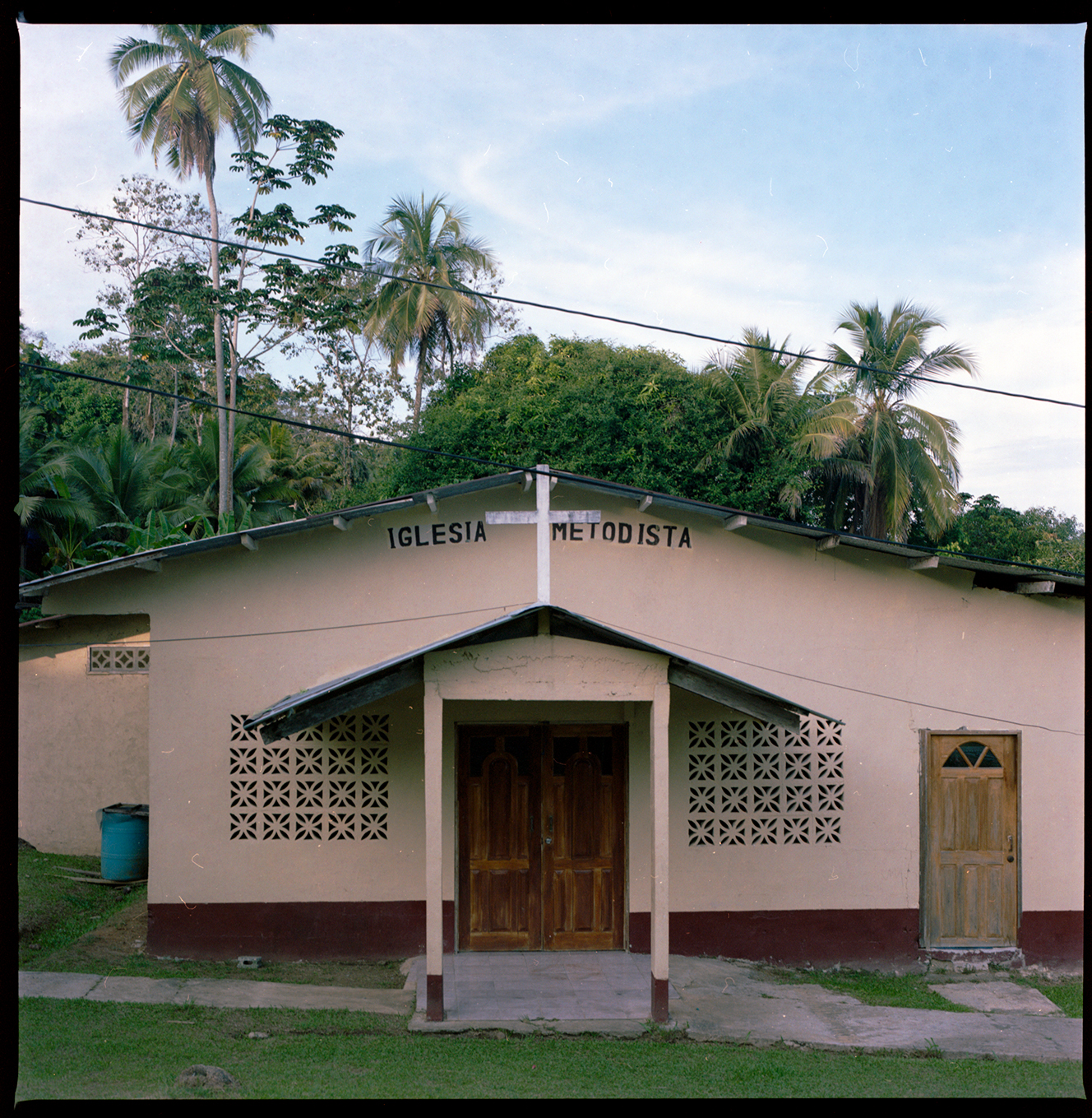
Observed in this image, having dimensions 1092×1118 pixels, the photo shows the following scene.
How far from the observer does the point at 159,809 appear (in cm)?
995

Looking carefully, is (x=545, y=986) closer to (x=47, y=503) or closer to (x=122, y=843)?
(x=122, y=843)

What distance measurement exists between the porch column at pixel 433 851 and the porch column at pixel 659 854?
5.49 ft

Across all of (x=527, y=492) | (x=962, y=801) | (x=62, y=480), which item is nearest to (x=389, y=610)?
(x=527, y=492)

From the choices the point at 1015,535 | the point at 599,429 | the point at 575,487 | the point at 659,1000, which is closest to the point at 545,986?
the point at 659,1000

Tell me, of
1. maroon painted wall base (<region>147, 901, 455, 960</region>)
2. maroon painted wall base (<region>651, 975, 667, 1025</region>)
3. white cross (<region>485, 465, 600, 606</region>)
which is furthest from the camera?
maroon painted wall base (<region>147, 901, 455, 960</region>)

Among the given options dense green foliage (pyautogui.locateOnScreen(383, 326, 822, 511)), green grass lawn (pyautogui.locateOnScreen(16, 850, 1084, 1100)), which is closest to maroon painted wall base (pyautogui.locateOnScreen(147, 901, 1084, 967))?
green grass lawn (pyautogui.locateOnScreen(16, 850, 1084, 1100))

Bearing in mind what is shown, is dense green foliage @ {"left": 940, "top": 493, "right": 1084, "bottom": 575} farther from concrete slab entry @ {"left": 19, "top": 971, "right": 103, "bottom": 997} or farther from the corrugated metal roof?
concrete slab entry @ {"left": 19, "top": 971, "right": 103, "bottom": 997}

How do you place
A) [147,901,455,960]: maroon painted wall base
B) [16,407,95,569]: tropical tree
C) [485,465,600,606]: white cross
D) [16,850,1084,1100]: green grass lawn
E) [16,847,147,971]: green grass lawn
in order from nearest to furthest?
1. [16,850,1084,1100]: green grass lawn
2. [485,465,600,606]: white cross
3. [147,901,455,960]: maroon painted wall base
4. [16,847,147,971]: green grass lawn
5. [16,407,95,569]: tropical tree

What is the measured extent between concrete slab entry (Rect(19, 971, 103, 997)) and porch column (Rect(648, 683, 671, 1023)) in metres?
4.69

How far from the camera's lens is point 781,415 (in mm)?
29578

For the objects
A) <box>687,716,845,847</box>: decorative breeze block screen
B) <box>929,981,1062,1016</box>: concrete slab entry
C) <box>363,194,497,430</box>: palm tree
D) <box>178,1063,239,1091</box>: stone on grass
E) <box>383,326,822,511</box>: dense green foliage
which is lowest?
<box>929,981,1062,1016</box>: concrete slab entry

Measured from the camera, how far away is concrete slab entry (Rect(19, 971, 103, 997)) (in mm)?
8734

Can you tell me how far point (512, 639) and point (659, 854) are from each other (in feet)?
6.75
